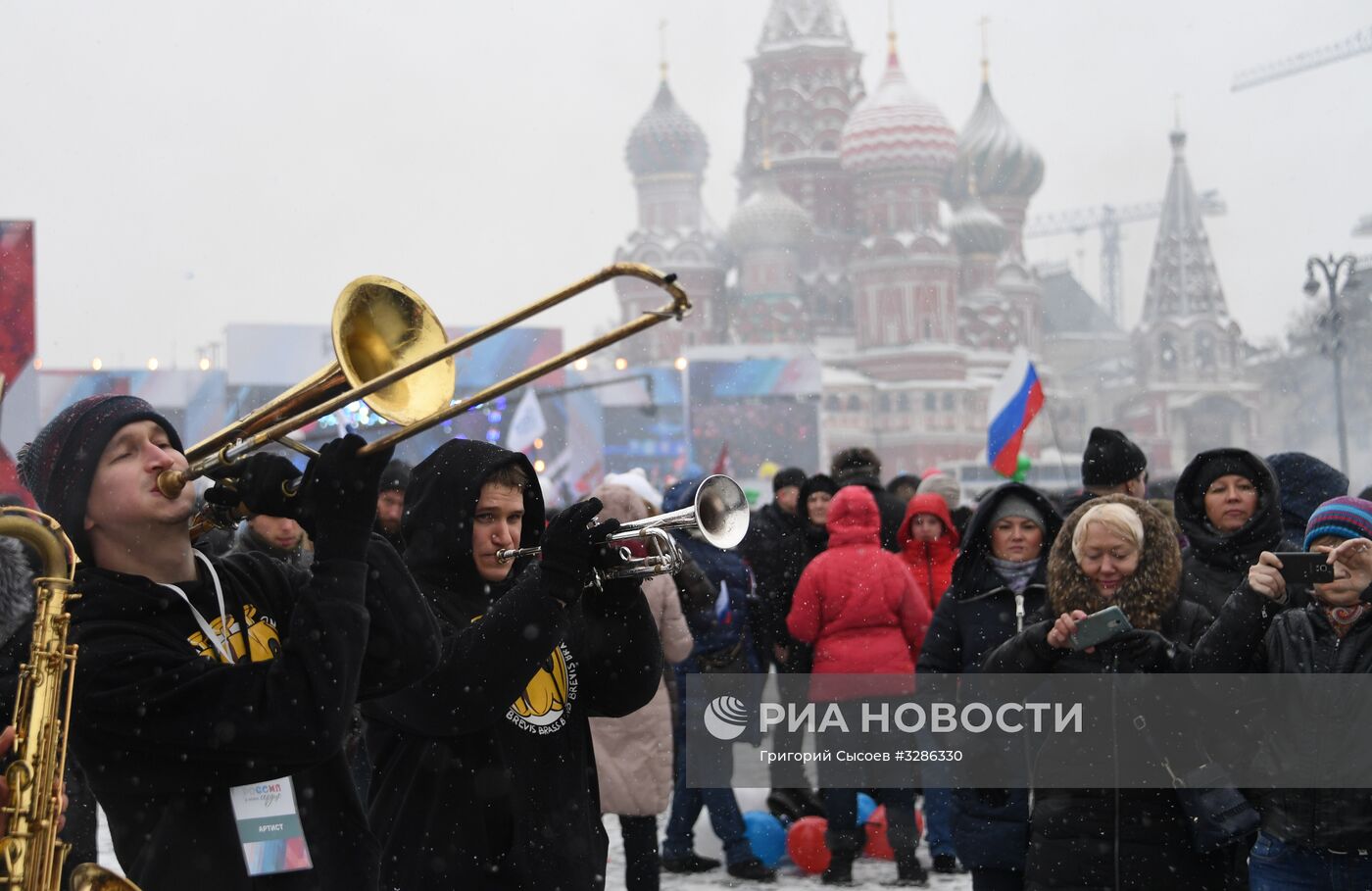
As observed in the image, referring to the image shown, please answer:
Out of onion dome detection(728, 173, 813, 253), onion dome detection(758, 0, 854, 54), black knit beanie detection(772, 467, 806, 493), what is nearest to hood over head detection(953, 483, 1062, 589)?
black knit beanie detection(772, 467, 806, 493)

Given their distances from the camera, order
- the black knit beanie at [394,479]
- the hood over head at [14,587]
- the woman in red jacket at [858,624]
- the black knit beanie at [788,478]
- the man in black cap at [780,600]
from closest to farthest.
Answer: the hood over head at [14,587]
the black knit beanie at [394,479]
the woman in red jacket at [858,624]
the man in black cap at [780,600]
the black knit beanie at [788,478]

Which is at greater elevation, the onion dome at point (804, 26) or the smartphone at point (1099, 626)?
the onion dome at point (804, 26)

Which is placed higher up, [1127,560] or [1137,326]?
[1137,326]

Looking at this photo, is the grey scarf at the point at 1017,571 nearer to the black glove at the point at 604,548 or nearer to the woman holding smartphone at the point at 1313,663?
the woman holding smartphone at the point at 1313,663

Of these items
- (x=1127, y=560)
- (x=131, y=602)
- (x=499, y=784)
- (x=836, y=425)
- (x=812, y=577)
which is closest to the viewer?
(x=131, y=602)

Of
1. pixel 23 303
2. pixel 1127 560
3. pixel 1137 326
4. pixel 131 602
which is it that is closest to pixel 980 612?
pixel 1127 560

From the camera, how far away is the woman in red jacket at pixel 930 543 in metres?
6.74

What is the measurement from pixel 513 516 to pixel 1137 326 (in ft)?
263

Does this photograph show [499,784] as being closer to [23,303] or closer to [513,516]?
[513,516]

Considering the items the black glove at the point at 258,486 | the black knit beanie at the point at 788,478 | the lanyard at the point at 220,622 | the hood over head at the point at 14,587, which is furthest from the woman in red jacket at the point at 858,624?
the black glove at the point at 258,486

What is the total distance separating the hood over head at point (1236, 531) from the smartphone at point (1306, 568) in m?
1.17

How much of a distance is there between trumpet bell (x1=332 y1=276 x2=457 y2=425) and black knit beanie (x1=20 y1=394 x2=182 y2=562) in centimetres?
29

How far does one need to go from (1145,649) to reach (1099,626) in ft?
0.64

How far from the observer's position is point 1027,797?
4285 mm
